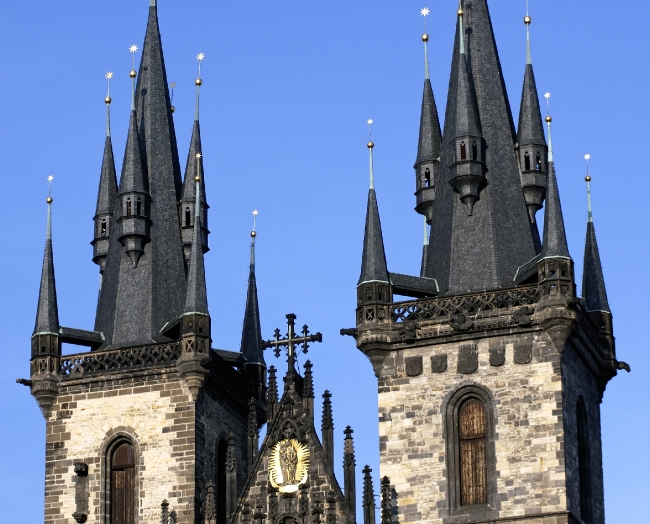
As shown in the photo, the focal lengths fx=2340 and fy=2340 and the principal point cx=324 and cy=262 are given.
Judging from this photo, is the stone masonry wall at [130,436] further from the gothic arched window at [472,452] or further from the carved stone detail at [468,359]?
the carved stone detail at [468,359]

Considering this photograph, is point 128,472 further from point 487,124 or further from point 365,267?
point 487,124

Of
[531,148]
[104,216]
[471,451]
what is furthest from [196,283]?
[531,148]

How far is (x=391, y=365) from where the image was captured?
46.5 m

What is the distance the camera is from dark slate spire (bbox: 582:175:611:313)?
161ft

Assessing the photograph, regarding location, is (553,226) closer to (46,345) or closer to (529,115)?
(529,115)

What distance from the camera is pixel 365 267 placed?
155ft

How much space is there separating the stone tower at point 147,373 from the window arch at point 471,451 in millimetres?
4472

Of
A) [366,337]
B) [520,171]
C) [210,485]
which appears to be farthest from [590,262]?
[210,485]

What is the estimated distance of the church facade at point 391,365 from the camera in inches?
1785

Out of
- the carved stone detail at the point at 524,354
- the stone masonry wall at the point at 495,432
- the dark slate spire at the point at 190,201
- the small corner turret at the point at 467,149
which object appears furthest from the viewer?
the dark slate spire at the point at 190,201

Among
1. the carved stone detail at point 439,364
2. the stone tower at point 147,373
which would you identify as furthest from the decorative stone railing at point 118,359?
the carved stone detail at point 439,364

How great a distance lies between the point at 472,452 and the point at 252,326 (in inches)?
322

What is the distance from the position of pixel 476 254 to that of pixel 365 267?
89.5 inches

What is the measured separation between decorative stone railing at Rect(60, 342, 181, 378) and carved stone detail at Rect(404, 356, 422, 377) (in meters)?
4.92
